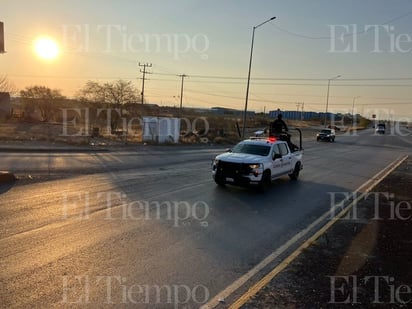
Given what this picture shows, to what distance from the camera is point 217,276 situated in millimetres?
6027

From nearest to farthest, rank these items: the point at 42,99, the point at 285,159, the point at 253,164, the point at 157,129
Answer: the point at 253,164 < the point at 285,159 < the point at 157,129 < the point at 42,99

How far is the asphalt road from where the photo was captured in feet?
17.6

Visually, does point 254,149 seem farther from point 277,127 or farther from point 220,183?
point 277,127

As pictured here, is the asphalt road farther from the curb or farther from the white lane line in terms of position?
the curb

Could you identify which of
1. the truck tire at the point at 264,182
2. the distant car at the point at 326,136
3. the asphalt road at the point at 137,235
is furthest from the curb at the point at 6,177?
the distant car at the point at 326,136

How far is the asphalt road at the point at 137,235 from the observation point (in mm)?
5363

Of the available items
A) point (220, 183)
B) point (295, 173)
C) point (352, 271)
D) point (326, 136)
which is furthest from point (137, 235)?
point (326, 136)

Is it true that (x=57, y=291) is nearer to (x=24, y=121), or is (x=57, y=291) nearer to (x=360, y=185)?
(x=360, y=185)

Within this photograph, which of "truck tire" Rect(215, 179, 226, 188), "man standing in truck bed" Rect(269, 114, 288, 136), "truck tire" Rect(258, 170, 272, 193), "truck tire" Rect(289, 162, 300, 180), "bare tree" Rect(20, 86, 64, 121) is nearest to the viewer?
"truck tire" Rect(258, 170, 272, 193)

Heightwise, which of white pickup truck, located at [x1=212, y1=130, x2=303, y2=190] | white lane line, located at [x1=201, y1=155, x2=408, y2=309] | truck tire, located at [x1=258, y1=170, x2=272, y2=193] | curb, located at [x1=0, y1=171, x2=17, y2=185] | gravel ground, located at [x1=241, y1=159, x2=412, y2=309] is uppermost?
white pickup truck, located at [x1=212, y1=130, x2=303, y2=190]

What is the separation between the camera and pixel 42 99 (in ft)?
245

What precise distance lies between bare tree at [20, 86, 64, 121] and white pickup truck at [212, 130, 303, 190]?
63.2m

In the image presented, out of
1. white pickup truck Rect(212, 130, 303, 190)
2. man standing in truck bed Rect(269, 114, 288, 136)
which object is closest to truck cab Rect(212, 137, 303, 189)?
white pickup truck Rect(212, 130, 303, 190)

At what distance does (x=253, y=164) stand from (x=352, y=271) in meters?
6.87
